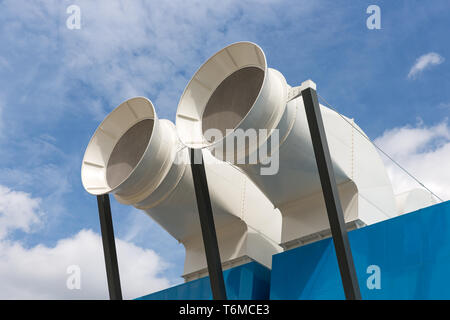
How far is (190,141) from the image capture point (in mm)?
14359

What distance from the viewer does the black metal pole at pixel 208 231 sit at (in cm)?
1389

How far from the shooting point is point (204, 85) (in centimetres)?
1488

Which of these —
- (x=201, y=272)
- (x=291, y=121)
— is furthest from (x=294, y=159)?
(x=201, y=272)

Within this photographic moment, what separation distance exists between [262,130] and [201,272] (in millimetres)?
6968

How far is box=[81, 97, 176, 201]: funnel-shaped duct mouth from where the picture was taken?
15750 millimetres

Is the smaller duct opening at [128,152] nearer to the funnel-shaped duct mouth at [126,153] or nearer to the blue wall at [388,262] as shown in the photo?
the funnel-shaped duct mouth at [126,153]

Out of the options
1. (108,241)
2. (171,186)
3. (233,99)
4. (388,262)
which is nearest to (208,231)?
(171,186)

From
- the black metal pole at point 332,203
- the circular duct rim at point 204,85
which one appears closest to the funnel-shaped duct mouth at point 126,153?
Result: the circular duct rim at point 204,85

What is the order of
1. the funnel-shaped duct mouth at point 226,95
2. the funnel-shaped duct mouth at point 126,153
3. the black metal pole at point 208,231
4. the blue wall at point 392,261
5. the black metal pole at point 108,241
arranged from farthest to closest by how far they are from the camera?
1. the black metal pole at point 108,241
2. the funnel-shaped duct mouth at point 126,153
3. the black metal pole at point 208,231
4. the funnel-shaped duct mouth at point 226,95
5. the blue wall at point 392,261

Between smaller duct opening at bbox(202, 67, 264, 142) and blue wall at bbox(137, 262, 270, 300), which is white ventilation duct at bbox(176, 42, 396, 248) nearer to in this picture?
smaller duct opening at bbox(202, 67, 264, 142)

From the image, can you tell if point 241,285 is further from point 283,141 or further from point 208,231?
point 283,141

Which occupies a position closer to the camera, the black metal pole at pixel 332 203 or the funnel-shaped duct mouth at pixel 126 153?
the black metal pole at pixel 332 203

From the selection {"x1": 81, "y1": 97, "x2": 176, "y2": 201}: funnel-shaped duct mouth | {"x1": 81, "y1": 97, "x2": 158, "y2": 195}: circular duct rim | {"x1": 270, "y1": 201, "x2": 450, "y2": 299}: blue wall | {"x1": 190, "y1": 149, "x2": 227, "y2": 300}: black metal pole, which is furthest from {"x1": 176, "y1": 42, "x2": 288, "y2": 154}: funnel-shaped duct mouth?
{"x1": 270, "y1": 201, "x2": 450, "y2": 299}: blue wall

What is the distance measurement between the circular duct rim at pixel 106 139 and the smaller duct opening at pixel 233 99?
2178 millimetres
